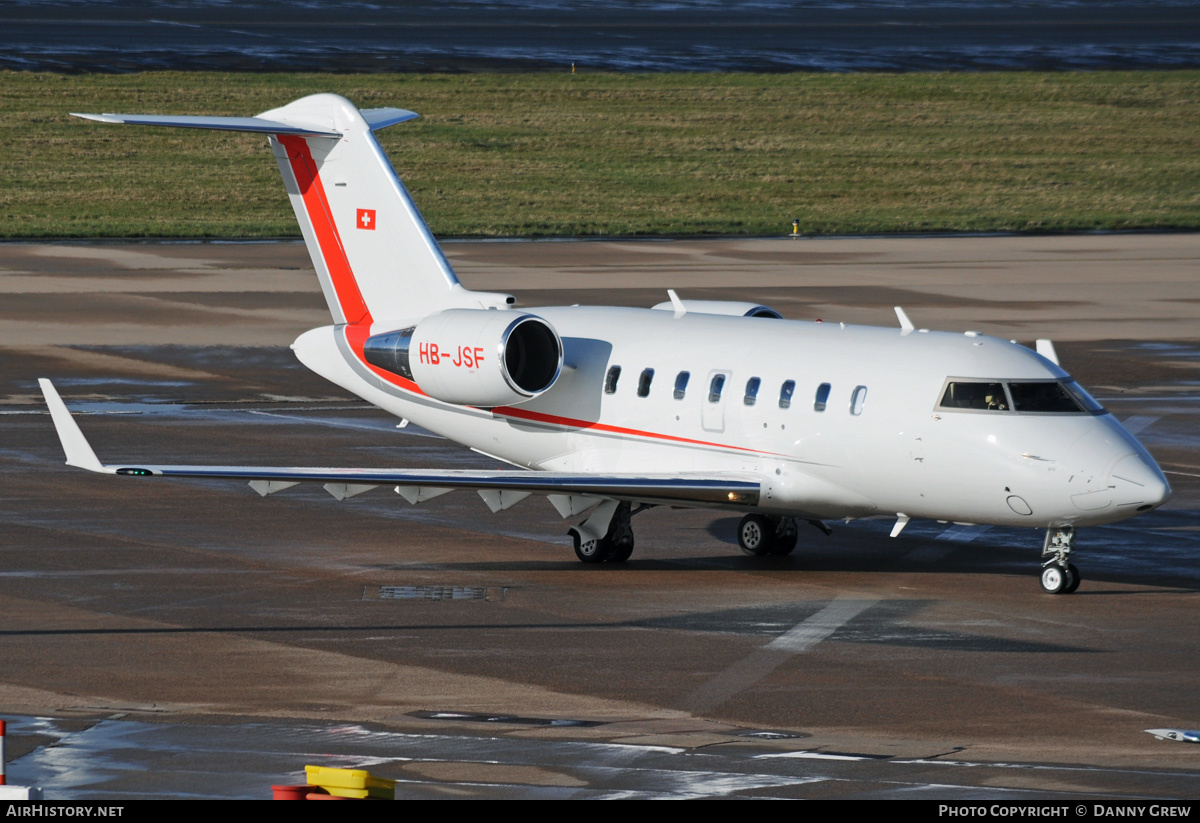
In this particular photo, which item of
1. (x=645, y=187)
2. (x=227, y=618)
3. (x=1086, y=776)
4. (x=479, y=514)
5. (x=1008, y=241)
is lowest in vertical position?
(x=1086, y=776)

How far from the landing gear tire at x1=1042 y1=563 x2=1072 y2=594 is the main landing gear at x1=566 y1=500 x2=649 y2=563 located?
502cm

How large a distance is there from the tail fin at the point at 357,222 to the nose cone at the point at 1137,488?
886cm

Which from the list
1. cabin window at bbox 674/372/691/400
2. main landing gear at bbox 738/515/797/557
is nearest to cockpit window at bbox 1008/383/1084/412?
main landing gear at bbox 738/515/797/557

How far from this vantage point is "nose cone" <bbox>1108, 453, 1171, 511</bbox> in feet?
68.8

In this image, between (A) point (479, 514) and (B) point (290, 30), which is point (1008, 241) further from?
(B) point (290, 30)

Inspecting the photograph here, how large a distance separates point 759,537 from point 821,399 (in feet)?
7.98

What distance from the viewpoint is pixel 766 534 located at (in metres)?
24.5

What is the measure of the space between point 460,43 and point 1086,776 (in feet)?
304

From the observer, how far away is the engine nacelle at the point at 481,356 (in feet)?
79.3

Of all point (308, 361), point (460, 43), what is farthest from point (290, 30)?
point (308, 361)

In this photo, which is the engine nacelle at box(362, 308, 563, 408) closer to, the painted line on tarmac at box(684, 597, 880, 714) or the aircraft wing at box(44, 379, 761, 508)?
the aircraft wing at box(44, 379, 761, 508)

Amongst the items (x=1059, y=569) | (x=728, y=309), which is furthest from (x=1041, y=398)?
(x=728, y=309)

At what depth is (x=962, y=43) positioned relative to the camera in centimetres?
10950

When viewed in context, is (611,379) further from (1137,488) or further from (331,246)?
(1137,488)
